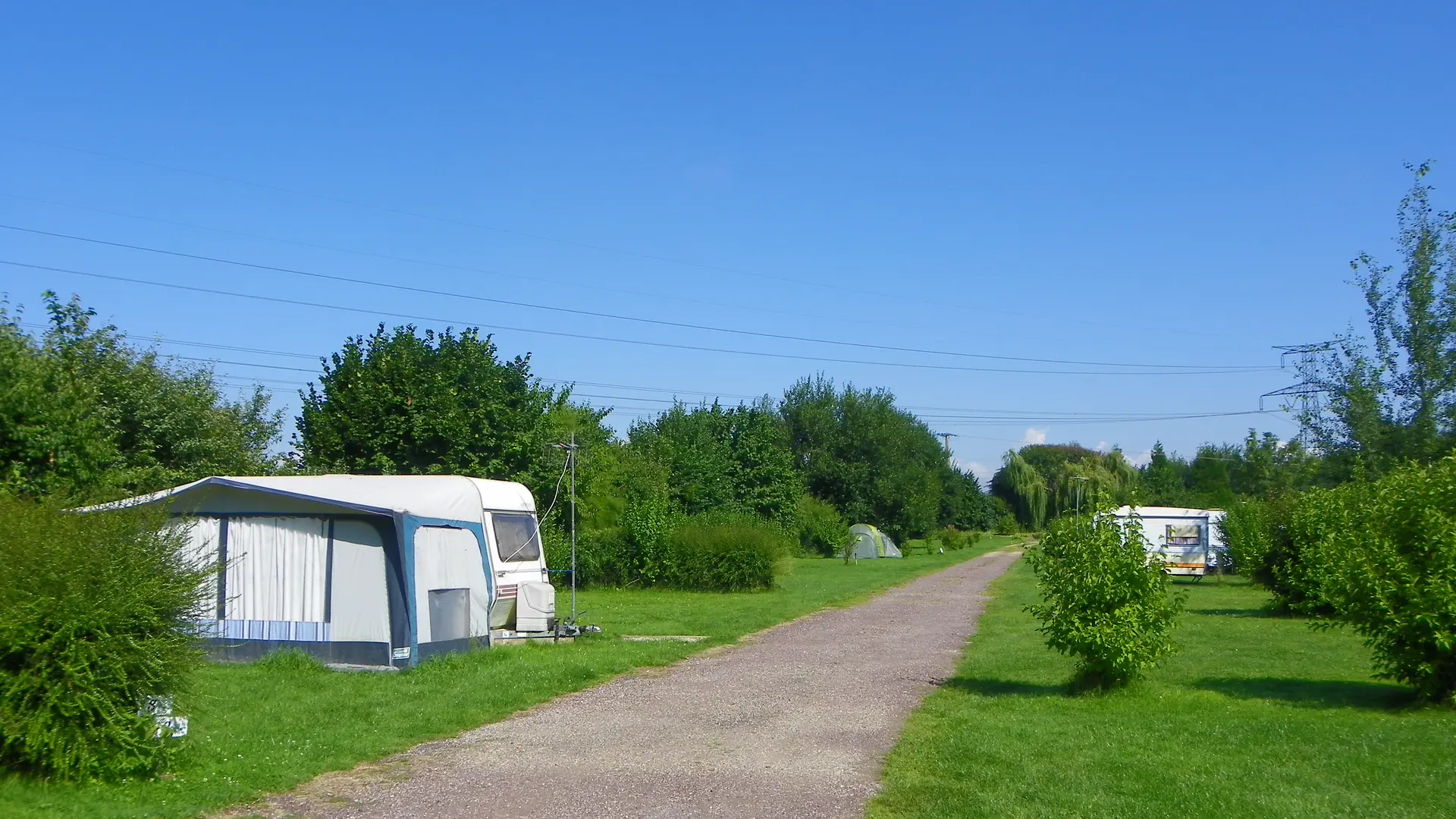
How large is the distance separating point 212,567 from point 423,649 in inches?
227

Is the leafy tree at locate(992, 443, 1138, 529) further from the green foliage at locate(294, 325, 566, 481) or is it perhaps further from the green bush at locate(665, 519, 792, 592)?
the green foliage at locate(294, 325, 566, 481)

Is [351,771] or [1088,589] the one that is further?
[1088,589]

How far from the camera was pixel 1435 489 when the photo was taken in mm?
10969

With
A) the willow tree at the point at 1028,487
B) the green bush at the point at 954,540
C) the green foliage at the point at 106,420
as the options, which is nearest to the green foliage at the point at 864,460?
the green bush at the point at 954,540

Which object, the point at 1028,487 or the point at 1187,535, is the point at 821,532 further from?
the point at 1028,487

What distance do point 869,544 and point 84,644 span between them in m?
51.5

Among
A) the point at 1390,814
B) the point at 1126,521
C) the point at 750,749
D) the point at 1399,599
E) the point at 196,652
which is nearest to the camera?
the point at 1390,814

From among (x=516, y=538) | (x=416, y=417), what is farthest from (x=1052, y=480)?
(x=516, y=538)

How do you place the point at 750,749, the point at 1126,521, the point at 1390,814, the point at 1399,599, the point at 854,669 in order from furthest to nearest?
the point at 854,669
the point at 1126,521
the point at 1399,599
the point at 750,749
the point at 1390,814

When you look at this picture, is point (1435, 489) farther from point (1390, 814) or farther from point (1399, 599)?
point (1390, 814)

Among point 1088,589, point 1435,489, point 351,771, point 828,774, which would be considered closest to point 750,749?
point 828,774

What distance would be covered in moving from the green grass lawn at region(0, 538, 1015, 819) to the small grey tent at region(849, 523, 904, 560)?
36.3 meters

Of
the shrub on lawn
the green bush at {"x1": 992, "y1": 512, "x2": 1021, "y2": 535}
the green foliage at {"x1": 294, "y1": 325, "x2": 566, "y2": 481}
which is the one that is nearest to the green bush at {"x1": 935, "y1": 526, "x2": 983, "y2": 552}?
the green bush at {"x1": 992, "y1": 512, "x2": 1021, "y2": 535}

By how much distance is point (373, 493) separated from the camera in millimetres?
14867
